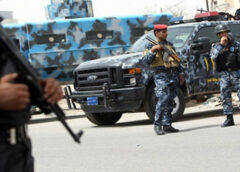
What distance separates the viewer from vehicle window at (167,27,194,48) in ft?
38.4

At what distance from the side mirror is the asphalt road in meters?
1.27

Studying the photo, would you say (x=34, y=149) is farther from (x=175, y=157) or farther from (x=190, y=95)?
(x=190, y=95)

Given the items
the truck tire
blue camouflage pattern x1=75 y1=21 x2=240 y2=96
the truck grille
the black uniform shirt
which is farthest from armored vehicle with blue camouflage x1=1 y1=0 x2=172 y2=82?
the black uniform shirt

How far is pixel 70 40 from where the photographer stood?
20.5 metres

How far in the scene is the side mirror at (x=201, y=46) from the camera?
11.2m

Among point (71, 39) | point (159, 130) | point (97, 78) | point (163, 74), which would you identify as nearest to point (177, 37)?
point (97, 78)

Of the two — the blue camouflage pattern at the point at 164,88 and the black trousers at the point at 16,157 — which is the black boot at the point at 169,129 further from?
the black trousers at the point at 16,157

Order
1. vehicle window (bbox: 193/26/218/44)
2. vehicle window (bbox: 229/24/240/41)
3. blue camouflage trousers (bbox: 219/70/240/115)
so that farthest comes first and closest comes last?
vehicle window (bbox: 229/24/240/41) < vehicle window (bbox: 193/26/218/44) < blue camouflage trousers (bbox: 219/70/240/115)

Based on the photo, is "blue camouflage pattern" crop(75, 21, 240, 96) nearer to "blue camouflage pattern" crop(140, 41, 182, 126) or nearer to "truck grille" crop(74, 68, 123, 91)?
"truck grille" crop(74, 68, 123, 91)

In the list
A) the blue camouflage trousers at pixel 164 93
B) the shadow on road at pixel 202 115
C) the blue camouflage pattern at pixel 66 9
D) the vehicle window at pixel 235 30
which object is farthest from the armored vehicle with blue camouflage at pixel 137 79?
the blue camouflage pattern at pixel 66 9

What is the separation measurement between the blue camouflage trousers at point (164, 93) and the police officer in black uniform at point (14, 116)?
22.3 ft

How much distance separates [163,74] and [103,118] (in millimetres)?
2998

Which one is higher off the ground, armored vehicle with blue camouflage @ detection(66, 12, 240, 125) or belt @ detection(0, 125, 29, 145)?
belt @ detection(0, 125, 29, 145)

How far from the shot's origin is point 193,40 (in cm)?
1174
